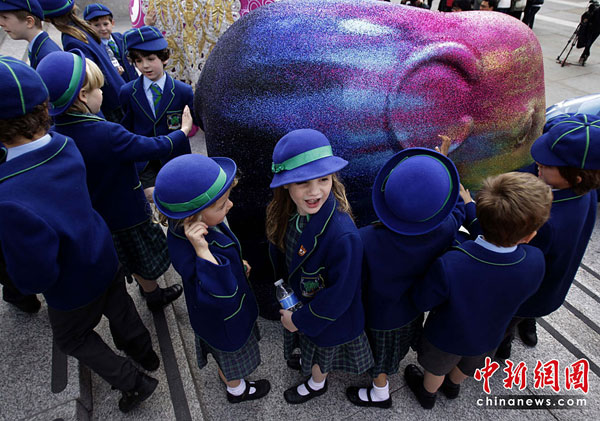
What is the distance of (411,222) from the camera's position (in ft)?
4.83

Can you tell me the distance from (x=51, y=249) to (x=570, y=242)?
224 centimetres

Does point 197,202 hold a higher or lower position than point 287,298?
higher

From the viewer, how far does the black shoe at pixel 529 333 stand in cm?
240

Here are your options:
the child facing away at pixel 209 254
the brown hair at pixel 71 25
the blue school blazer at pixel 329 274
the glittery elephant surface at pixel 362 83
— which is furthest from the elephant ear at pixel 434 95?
the brown hair at pixel 71 25

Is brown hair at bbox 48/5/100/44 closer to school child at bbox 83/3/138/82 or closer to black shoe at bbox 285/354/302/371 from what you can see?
school child at bbox 83/3/138/82

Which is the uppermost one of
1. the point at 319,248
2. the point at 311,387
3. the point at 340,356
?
the point at 319,248

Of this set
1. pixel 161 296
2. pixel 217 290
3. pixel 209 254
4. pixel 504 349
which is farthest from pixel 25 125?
pixel 504 349

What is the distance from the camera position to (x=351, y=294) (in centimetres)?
158

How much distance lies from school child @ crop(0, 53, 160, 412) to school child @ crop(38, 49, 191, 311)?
0.85 feet

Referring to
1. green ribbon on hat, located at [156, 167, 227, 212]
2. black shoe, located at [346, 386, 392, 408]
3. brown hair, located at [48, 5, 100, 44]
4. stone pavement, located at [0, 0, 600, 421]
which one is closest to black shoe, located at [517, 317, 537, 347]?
stone pavement, located at [0, 0, 600, 421]

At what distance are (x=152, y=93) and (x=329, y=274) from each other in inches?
72.1

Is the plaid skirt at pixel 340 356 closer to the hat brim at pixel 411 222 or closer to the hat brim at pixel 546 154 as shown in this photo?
the hat brim at pixel 411 222

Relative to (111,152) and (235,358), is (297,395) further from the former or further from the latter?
(111,152)

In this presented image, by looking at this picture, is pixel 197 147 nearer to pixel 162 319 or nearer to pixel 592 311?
pixel 162 319
